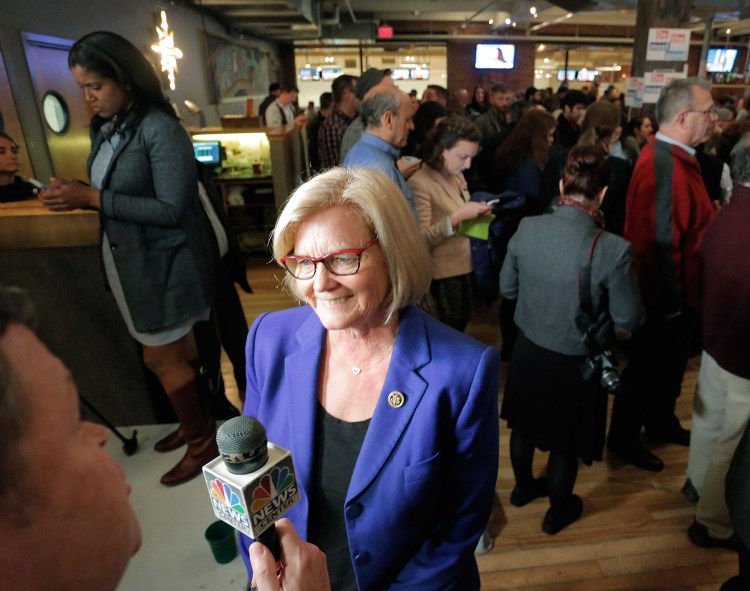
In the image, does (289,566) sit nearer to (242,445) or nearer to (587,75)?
(242,445)

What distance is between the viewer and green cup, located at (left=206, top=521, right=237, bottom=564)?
163 centimetres

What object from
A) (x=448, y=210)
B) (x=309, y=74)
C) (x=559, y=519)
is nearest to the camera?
(x=559, y=519)

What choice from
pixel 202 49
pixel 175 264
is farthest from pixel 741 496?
pixel 202 49

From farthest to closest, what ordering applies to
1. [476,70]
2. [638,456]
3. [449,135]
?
[476,70], [638,456], [449,135]

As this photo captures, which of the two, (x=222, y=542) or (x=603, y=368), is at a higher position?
(x=603, y=368)

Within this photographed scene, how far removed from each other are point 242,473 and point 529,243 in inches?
63.0

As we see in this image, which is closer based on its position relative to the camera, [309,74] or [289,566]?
[289,566]

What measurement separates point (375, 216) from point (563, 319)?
118cm

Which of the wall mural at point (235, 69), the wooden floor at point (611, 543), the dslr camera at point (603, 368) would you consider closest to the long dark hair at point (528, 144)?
the dslr camera at point (603, 368)

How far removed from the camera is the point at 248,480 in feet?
2.10

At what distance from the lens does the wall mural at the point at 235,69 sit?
8.80 meters

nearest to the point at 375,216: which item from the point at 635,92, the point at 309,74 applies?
the point at 635,92

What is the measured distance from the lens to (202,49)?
27.0ft

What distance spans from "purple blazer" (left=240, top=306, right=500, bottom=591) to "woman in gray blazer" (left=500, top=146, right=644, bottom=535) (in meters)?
0.86
